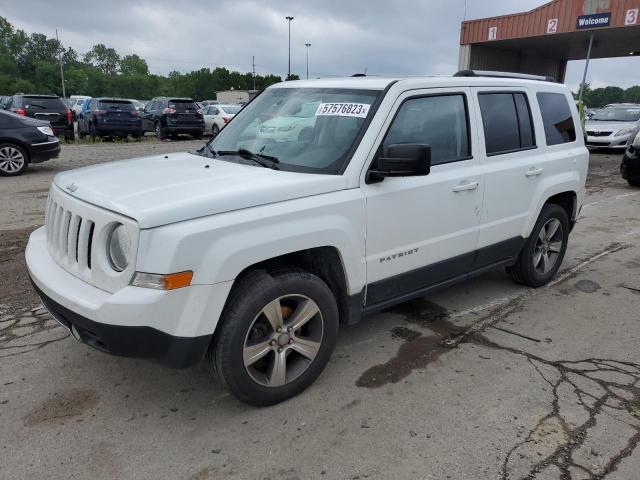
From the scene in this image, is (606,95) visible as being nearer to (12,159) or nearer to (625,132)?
(625,132)

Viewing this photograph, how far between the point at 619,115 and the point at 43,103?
18.6 meters

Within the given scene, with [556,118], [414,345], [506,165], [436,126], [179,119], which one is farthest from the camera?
[179,119]

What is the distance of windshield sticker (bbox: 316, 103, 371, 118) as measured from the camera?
10.8 ft

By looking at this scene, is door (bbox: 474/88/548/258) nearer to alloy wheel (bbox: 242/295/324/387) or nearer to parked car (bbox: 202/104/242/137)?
alloy wheel (bbox: 242/295/324/387)

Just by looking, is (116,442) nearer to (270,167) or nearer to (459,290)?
(270,167)

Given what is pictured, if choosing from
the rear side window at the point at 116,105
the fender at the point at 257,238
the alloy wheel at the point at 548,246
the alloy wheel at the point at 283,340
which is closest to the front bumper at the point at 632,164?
the alloy wheel at the point at 548,246

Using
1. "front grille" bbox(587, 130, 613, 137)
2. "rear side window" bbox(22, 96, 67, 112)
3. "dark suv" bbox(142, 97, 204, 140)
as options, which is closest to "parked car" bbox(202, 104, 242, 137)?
"dark suv" bbox(142, 97, 204, 140)

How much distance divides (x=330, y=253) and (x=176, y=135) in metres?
18.8

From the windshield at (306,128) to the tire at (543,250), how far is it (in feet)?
7.34

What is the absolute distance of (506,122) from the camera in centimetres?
417

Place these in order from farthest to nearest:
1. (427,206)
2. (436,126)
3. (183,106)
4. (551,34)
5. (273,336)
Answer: (551,34) → (183,106) → (436,126) → (427,206) → (273,336)

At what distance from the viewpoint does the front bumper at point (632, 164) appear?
10.1 meters

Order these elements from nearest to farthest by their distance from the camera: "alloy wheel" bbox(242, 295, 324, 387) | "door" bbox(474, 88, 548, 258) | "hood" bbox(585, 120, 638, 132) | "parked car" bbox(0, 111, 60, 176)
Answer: "alloy wheel" bbox(242, 295, 324, 387), "door" bbox(474, 88, 548, 258), "parked car" bbox(0, 111, 60, 176), "hood" bbox(585, 120, 638, 132)

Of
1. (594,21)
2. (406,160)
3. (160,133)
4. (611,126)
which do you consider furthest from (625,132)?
(160,133)
